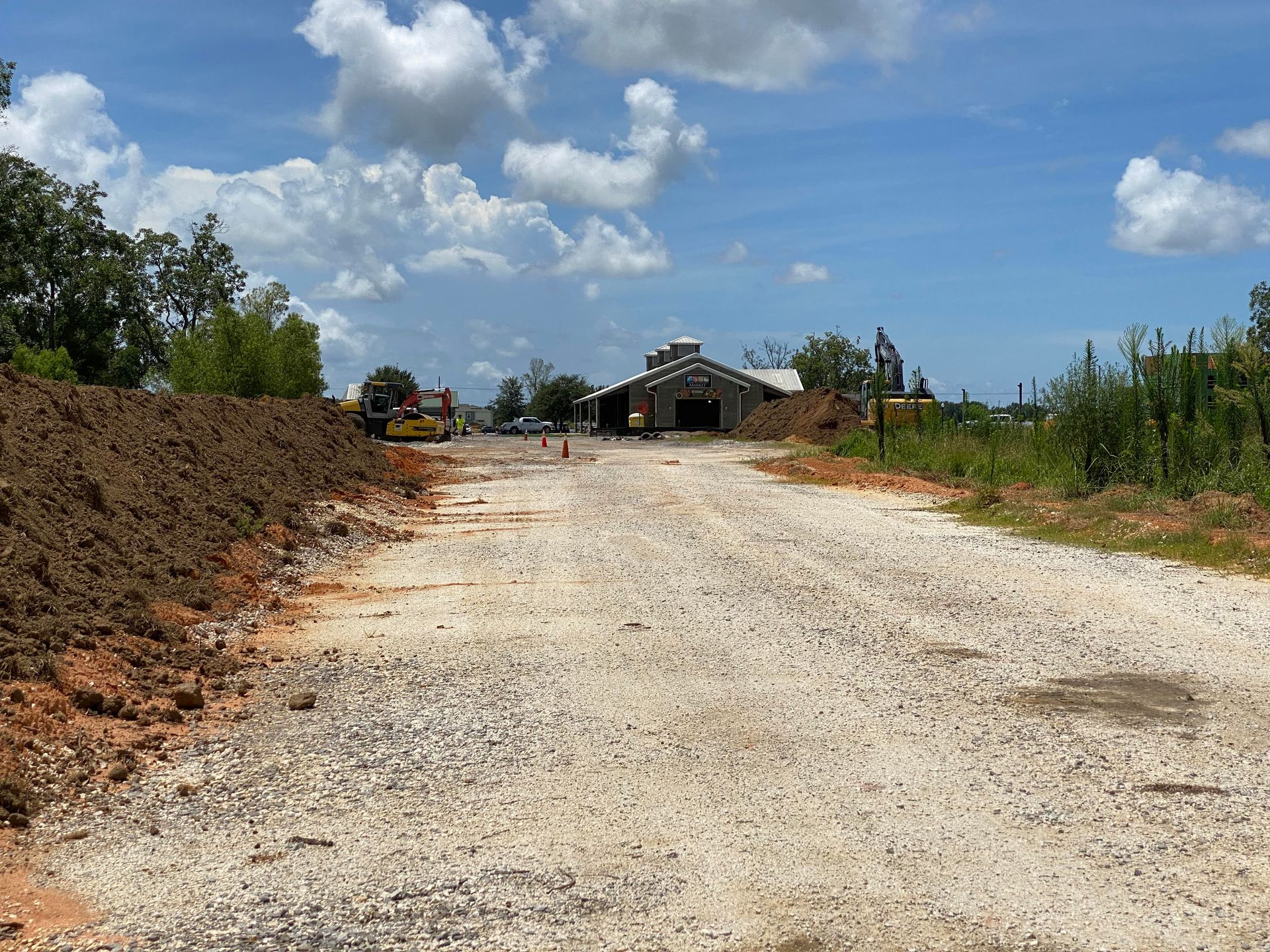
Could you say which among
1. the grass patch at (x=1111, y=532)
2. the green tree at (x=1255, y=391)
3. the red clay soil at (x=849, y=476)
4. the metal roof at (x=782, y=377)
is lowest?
the grass patch at (x=1111, y=532)

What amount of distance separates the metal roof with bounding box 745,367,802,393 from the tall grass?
7118 cm

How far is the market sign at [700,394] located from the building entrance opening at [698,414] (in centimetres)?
34

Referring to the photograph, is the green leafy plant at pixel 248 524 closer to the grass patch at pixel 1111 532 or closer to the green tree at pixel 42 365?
the grass patch at pixel 1111 532

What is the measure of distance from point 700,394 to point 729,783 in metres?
76.7

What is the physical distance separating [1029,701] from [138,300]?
73.4 metres

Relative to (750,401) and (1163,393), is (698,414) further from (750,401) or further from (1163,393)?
(1163,393)

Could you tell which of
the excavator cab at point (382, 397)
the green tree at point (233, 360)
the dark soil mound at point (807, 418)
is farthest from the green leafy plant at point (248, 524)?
the excavator cab at point (382, 397)

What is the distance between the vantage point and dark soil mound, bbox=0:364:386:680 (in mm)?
7684

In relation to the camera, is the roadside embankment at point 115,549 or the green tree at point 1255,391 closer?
the roadside embankment at point 115,549

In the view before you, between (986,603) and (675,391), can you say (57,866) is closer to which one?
(986,603)

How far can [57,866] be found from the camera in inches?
184

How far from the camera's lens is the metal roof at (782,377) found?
3688 inches

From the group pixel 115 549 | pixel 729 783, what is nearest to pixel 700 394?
pixel 115 549

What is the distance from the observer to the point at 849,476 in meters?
27.6
